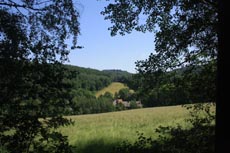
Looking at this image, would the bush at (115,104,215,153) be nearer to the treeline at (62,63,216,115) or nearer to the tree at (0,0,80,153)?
the treeline at (62,63,216,115)

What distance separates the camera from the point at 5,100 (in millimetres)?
6469

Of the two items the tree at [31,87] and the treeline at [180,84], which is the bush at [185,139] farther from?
the tree at [31,87]

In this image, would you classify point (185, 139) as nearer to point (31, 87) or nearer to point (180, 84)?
point (180, 84)

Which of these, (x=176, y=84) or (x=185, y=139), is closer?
(x=185, y=139)

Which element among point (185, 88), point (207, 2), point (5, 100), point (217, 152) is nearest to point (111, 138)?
point (185, 88)

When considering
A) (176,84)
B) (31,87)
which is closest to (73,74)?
(31,87)

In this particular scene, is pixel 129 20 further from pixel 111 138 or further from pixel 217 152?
pixel 111 138

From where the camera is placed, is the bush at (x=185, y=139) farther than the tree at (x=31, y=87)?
Yes

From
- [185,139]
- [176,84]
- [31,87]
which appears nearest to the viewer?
[31,87]

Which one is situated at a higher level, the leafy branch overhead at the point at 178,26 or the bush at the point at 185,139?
the leafy branch overhead at the point at 178,26

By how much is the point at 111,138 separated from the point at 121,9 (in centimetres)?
942

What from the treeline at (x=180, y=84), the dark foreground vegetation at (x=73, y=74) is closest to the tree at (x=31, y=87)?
the dark foreground vegetation at (x=73, y=74)

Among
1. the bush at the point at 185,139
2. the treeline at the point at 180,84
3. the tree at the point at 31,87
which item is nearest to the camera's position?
the tree at the point at 31,87

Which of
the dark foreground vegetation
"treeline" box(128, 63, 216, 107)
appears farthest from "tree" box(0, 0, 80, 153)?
"treeline" box(128, 63, 216, 107)
